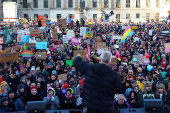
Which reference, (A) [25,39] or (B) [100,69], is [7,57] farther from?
(B) [100,69]

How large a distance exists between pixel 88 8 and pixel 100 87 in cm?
5057

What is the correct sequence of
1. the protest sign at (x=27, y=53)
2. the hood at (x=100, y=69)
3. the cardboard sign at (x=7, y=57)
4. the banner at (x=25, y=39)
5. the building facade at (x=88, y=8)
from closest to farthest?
1. the hood at (x=100, y=69)
2. the cardboard sign at (x=7, y=57)
3. the protest sign at (x=27, y=53)
4. the banner at (x=25, y=39)
5. the building facade at (x=88, y=8)

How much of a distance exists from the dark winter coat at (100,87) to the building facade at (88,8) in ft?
157

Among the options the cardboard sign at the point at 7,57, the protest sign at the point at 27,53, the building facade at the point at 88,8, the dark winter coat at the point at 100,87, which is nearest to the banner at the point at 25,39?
the protest sign at the point at 27,53

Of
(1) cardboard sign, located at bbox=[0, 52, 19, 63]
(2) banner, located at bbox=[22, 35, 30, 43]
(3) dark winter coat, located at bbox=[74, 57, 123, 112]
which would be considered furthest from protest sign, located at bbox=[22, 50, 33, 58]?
(3) dark winter coat, located at bbox=[74, 57, 123, 112]

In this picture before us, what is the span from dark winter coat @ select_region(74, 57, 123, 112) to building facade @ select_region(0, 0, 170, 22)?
47955 millimetres

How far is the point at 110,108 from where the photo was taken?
354 centimetres

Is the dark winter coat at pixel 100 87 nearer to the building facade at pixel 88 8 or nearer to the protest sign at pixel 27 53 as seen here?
the protest sign at pixel 27 53

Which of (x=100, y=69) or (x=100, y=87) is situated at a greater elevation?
(x=100, y=69)

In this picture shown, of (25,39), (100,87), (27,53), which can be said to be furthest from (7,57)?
(100,87)

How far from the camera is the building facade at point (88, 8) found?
52.7m

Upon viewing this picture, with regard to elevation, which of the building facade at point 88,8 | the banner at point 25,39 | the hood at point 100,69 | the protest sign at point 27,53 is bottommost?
the protest sign at point 27,53

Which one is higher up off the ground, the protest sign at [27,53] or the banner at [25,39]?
the banner at [25,39]

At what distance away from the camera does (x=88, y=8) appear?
174 feet
